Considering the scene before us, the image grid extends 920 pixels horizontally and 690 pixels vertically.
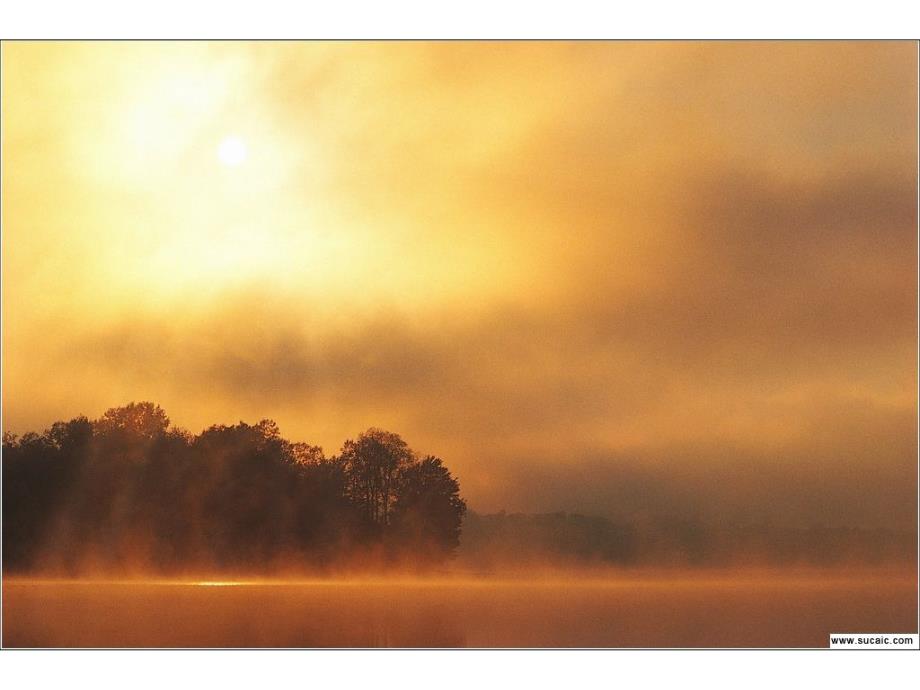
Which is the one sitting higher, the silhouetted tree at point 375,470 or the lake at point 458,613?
the silhouetted tree at point 375,470

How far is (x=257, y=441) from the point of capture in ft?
166

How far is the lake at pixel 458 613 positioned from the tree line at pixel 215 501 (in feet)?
6.30

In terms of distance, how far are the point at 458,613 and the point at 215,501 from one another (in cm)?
2203

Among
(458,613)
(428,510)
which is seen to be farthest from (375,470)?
(458,613)

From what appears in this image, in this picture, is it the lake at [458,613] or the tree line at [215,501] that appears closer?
the lake at [458,613]

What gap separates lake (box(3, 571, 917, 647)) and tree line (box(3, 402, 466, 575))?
192cm

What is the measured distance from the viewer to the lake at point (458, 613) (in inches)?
1017

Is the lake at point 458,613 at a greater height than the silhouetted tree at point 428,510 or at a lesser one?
lesser

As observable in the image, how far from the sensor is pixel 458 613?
32.8 m

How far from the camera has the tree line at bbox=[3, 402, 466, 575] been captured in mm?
48656

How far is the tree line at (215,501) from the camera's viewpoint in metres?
48.7
